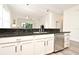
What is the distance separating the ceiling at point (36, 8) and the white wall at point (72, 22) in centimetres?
8

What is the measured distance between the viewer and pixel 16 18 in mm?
1218

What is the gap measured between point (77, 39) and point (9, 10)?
875 mm

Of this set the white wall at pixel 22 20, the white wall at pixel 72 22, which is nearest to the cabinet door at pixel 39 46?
the white wall at pixel 22 20

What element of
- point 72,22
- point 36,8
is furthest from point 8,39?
point 72,22

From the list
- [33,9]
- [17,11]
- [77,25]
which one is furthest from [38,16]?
[77,25]

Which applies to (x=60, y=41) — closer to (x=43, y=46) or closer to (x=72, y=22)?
(x=43, y=46)

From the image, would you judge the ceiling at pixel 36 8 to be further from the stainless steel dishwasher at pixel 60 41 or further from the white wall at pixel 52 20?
the stainless steel dishwasher at pixel 60 41

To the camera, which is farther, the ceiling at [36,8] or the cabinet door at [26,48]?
the cabinet door at [26,48]

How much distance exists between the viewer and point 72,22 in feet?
4.08

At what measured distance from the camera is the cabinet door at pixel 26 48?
1402mm

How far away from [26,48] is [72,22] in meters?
0.72

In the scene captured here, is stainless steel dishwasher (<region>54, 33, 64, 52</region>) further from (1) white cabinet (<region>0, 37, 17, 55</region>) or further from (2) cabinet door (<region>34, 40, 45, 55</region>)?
(1) white cabinet (<region>0, 37, 17, 55</region>)

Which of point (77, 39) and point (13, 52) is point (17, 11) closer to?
point (13, 52)

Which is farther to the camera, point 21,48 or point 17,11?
point 21,48
